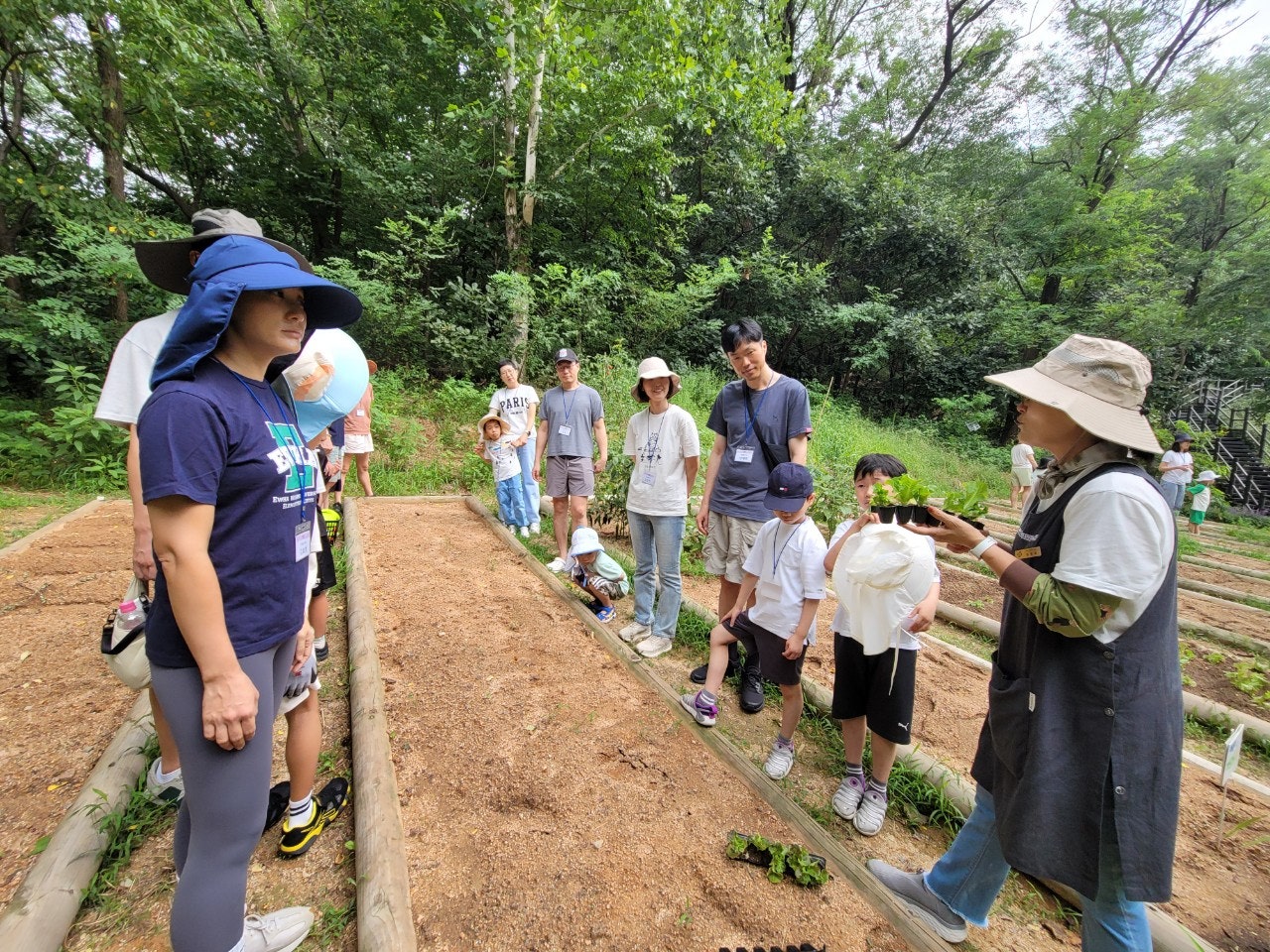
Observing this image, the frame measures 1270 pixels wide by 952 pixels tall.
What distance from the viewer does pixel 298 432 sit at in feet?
4.92

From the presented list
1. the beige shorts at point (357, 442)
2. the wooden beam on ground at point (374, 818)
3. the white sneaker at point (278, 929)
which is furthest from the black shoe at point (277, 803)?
the beige shorts at point (357, 442)

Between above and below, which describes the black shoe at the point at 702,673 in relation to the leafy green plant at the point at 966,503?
below

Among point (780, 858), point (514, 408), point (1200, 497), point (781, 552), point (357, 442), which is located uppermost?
point (514, 408)

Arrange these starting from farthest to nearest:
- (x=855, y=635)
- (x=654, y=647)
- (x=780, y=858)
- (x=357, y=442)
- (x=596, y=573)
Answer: (x=357, y=442) < (x=596, y=573) < (x=654, y=647) < (x=855, y=635) < (x=780, y=858)

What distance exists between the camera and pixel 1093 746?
1343 mm

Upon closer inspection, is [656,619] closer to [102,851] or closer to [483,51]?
[102,851]

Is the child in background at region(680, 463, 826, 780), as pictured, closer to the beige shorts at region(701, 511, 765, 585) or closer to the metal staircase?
the beige shorts at region(701, 511, 765, 585)

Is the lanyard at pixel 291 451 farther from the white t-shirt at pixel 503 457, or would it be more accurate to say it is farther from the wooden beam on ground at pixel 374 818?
the white t-shirt at pixel 503 457

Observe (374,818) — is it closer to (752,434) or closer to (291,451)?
(291,451)

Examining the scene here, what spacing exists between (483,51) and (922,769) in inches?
489

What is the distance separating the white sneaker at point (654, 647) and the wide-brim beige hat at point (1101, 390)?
2.63 metres

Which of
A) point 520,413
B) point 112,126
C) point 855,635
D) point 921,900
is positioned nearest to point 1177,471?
point 855,635

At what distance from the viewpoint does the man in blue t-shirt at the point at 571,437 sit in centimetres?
475

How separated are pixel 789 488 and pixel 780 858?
4.86 ft
